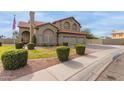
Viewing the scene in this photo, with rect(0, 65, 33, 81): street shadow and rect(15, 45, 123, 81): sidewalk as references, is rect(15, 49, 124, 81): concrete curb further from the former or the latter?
rect(0, 65, 33, 81): street shadow

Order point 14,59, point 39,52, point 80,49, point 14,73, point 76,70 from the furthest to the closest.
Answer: point 80,49, point 39,52, point 76,70, point 14,59, point 14,73

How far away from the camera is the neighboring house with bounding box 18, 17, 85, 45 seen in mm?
6296

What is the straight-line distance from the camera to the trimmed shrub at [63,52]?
235 inches

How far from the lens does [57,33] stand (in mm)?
7000

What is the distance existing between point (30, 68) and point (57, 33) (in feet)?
6.94

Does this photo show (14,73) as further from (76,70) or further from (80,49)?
(80,49)

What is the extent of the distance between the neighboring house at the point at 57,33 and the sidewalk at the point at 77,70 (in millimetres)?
855

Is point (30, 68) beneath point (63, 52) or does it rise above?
beneath

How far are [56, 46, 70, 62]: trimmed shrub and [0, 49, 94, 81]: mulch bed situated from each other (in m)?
0.17

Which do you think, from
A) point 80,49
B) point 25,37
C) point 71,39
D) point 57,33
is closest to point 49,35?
point 57,33

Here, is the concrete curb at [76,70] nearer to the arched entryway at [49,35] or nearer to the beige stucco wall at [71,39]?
the beige stucco wall at [71,39]

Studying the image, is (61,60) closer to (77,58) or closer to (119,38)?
(77,58)

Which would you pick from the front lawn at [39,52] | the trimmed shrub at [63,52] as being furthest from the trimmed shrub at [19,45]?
the trimmed shrub at [63,52]
